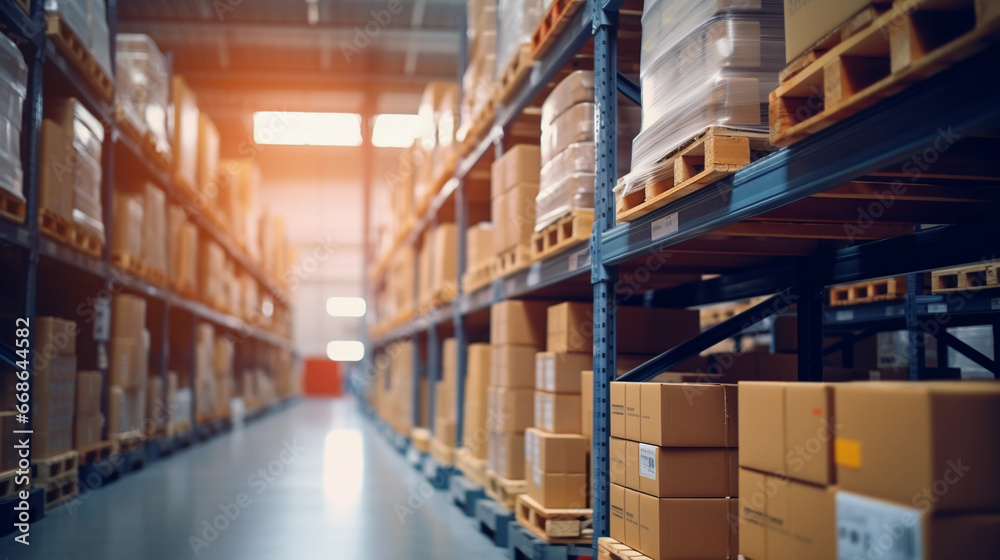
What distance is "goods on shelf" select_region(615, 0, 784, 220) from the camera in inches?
100

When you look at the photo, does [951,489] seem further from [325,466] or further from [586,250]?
[325,466]

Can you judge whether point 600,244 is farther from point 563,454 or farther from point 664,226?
point 563,454

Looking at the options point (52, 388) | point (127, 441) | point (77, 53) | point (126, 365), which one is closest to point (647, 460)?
point (52, 388)

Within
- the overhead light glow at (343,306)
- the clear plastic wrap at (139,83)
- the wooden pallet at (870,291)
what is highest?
the clear plastic wrap at (139,83)

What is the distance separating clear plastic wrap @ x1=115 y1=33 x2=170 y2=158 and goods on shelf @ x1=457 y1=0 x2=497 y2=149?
3.16 m

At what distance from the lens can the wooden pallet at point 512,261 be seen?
480 cm

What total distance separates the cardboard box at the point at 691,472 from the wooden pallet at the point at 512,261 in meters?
1.98

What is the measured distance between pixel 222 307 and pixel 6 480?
7.76m

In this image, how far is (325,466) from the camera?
8.19 metres

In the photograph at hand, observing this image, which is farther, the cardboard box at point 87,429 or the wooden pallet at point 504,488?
the cardboard box at point 87,429

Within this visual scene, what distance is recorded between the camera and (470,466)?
609 cm

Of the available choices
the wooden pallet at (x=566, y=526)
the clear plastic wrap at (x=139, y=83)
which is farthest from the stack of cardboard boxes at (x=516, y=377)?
the clear plastic wrap at (x=139, y=83)

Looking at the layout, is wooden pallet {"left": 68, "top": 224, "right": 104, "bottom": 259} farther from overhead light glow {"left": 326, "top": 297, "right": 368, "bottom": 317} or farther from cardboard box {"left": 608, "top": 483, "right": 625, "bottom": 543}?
overhead light glow {"left": 326, "top": 297, "right": 368, "bottom": 317}

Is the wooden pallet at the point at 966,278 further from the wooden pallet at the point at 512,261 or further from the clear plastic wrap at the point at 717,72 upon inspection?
the clear plastic wrap at the point at 717,72
